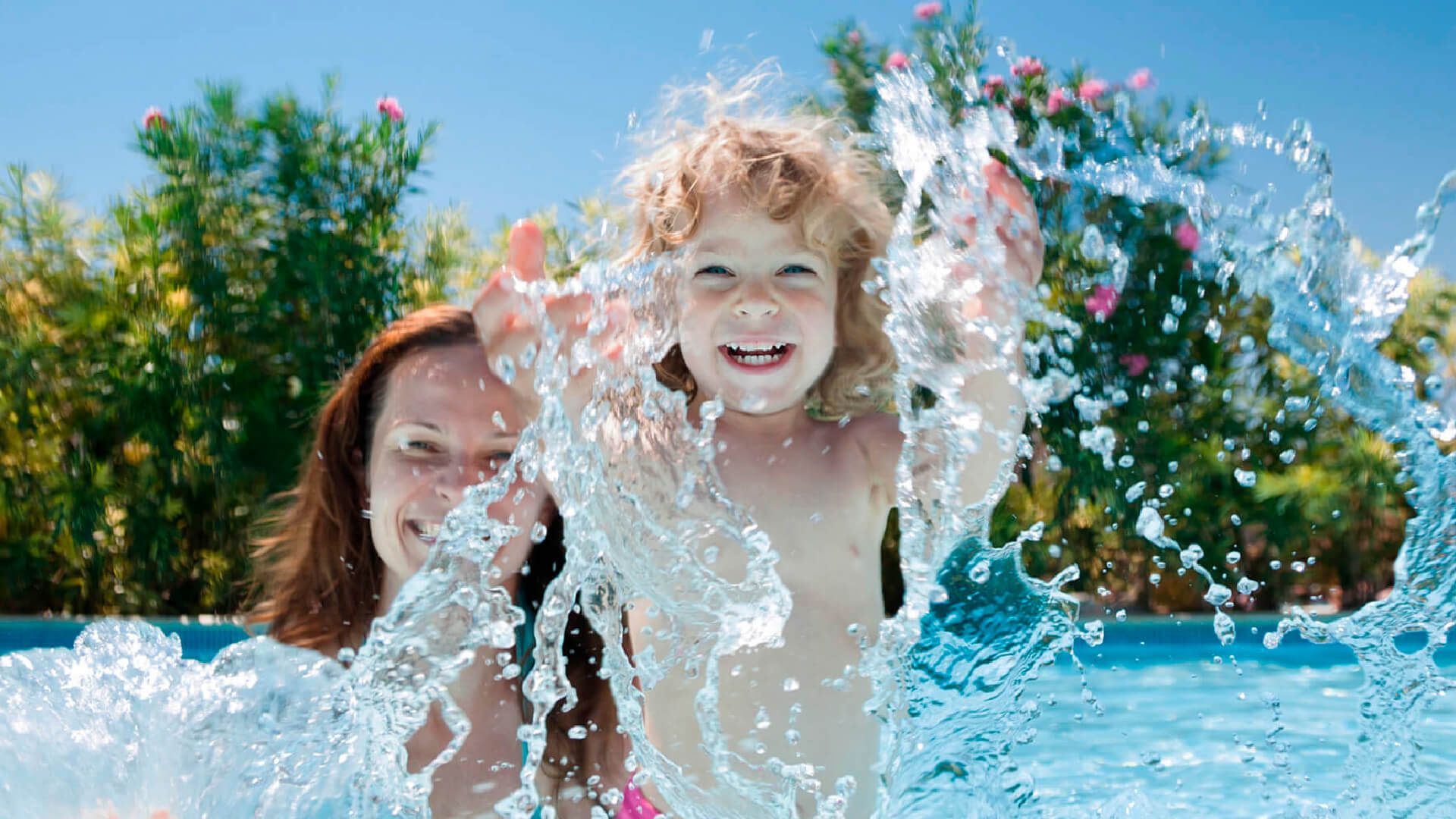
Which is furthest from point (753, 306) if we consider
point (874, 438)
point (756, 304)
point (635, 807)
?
point (635, 807)

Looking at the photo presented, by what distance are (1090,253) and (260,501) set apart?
4901mm

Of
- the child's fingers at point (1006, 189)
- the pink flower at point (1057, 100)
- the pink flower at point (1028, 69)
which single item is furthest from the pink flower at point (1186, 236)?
the child's fingers at point (1006, 189)

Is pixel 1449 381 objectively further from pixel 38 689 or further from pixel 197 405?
pixel 197 405

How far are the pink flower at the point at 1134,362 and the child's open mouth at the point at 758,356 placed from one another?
4925mm

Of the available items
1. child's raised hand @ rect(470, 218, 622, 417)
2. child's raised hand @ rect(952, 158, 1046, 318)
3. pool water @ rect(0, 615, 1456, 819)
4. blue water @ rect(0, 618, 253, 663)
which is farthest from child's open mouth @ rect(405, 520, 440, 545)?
blue water @ rect(0, 618, 253, 663)

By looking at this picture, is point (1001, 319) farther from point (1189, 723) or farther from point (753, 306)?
point (1189, 723)

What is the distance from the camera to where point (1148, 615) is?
22.7 ft

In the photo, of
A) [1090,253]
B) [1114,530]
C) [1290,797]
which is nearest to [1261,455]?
[1114,530]

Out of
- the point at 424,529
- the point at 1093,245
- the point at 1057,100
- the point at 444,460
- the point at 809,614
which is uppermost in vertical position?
the point at 1057,100

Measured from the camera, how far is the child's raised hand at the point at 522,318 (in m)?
2.03

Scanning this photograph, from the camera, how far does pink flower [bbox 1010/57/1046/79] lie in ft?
21.6

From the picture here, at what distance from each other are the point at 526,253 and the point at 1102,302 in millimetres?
5198

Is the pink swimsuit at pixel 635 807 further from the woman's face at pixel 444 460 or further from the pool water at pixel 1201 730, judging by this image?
the pool water at pixel 1201 730

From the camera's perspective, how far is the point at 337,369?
714 centimetres
